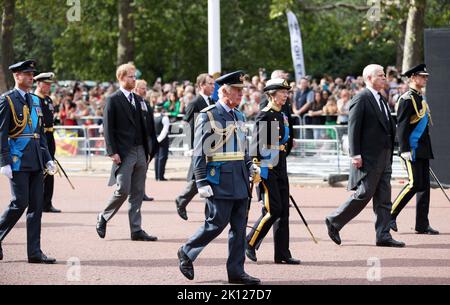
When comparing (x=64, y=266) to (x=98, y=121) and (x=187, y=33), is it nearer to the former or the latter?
(x=98, y=121)

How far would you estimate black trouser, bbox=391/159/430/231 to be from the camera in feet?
41.6

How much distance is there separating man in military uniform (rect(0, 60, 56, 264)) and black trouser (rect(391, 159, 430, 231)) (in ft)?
14.5

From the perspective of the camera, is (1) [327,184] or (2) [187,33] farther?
(2) [187,33]

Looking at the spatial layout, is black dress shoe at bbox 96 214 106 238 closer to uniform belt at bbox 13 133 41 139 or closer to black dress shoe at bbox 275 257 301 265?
uniform belt at bbox 13 133 41 139

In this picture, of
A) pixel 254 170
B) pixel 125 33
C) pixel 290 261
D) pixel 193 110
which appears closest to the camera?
pixel 254 170

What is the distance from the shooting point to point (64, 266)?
33.8ft

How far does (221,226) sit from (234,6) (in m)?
35.5

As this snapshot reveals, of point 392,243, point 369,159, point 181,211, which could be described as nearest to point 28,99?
point 369,159

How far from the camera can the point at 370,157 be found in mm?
11648

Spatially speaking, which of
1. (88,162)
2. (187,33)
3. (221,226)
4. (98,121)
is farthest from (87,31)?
(221,226)

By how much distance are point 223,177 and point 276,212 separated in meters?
1.36

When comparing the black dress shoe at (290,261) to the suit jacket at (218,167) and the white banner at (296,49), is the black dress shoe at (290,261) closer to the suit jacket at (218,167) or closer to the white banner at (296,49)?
the suit jacket at (218,167)

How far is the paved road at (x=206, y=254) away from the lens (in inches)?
375

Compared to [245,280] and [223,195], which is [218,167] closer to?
[223,195]
